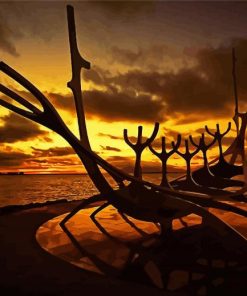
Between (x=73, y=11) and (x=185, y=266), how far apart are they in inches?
238

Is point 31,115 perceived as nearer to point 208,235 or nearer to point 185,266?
point 185,266


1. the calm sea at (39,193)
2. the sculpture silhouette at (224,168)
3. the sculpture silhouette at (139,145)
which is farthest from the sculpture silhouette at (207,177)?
the calm sea at (39,193)

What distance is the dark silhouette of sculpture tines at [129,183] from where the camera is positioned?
268 inches

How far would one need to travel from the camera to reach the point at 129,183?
26.1ft

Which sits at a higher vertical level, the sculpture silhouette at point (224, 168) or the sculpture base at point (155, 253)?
the sculpture silhouette at point (224, 168)

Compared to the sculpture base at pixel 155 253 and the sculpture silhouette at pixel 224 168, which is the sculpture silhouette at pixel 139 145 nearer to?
the sculpture base at pixel 155 253

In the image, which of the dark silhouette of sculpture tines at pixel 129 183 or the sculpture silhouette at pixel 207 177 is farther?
the sculpture silhouette at pixel 207 177

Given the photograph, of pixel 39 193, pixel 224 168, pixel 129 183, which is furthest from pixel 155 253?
pixel 39 193

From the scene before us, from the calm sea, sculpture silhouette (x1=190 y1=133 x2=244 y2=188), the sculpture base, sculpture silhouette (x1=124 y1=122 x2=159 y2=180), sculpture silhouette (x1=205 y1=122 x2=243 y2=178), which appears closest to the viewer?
the sculpture base

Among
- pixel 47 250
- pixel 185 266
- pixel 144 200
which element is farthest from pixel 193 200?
pixel 47 250

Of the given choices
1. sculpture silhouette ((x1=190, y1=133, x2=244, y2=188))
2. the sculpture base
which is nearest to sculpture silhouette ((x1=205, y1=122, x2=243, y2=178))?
sculpture silhouette ((x1=190, y1=133, x2=244, y2=188))

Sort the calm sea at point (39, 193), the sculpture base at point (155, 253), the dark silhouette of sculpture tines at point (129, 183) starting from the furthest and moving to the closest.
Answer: the calm sea at point (39, 193), the dark silhouette of sculpture tines at point (129, 183), the sculpture base at point (155, 253)

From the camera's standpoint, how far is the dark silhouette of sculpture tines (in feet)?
22.4

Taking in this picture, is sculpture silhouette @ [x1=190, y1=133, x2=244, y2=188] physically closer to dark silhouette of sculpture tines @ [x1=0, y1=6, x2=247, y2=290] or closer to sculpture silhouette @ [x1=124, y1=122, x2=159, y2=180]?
dark silhouette of sculpture tines @ [x1=0, y1=6, x2=247, y2=290]
